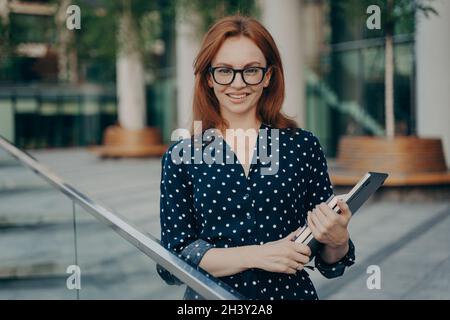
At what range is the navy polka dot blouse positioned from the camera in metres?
1.49

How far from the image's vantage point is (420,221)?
7047 millimetres

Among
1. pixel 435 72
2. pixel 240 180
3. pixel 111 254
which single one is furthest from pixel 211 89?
pixel 435 72

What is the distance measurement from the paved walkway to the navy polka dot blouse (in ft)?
4.94

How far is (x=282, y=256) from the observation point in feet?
4.58

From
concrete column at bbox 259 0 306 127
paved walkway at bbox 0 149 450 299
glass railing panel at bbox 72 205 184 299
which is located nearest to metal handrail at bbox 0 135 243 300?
paved walkway at bbox 0 149 450 299

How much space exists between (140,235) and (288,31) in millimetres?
11426

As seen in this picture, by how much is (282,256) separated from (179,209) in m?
0.27

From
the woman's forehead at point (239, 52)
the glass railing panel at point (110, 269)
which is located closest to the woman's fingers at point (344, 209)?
the woman's forehead at point (239, 52)

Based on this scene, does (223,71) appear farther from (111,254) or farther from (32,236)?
(32,236)

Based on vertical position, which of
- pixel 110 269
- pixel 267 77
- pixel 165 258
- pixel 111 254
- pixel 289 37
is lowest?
pixel 110 269

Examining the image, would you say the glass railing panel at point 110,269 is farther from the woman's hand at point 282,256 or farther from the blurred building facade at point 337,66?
the blurred building facade at point 337,66

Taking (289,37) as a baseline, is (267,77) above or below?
below

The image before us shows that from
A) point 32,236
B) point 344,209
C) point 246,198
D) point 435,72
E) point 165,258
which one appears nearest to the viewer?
point 344,209

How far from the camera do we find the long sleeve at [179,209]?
1493 millimetres
